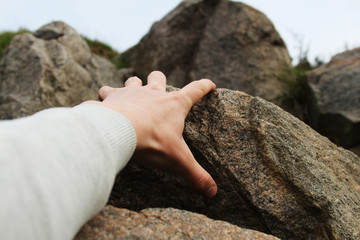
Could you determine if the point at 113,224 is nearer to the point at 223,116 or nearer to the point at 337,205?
the point at 223,116

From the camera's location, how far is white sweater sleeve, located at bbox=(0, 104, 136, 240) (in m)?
0.68

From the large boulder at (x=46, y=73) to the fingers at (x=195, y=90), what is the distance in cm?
298

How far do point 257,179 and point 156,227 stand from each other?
572 mm

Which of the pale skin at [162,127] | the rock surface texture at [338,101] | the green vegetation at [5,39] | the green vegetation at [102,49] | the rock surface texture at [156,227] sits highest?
the pale skin at [162,127]

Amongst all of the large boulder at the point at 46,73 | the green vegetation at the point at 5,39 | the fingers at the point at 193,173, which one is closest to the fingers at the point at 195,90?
the fingers at the point at 193,173

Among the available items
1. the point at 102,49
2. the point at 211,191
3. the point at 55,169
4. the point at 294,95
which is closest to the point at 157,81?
the point at 211,191

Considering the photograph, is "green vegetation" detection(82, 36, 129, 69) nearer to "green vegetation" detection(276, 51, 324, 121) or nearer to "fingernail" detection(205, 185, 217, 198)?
"green vegetation" detection(276, 51, 324, 121)

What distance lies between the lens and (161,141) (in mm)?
1208

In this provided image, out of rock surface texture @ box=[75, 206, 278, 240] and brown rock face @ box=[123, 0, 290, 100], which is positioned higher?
rock surface texture @ box=[75, 206, 278, 240]

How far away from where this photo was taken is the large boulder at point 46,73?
4066 mm

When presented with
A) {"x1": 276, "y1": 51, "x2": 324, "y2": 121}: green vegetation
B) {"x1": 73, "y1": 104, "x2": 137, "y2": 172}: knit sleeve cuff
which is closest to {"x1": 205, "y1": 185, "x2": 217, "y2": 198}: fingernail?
{"x1": 73, "y1": 104, "x2": 137, "y2": 172}: knit sleeve cuff

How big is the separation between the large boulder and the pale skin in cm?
299

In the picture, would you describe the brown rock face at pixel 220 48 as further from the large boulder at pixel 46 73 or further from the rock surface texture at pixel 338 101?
the large boulder at pixel 46 73

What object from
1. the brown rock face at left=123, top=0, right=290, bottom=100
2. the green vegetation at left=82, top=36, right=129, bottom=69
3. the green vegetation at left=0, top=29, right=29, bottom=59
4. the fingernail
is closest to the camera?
the fingernail
